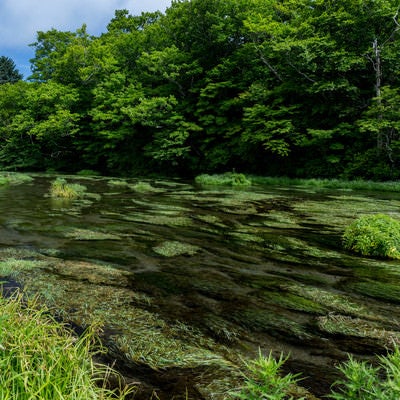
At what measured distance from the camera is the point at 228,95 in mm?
29188

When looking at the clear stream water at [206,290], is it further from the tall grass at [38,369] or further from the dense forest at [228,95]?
the dense forest at [228,95]

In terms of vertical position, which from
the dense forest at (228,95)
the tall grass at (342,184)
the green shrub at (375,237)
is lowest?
the green shrub at (375,237)

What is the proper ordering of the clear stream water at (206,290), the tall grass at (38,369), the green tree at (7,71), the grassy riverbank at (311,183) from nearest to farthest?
the tall grass at (38,369)
the clear stream water at (206,290)
the grassy riverbank at (311,183)
the green tree at (7,71)

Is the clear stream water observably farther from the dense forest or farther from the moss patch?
the dense forest

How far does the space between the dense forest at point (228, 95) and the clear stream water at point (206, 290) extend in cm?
1560

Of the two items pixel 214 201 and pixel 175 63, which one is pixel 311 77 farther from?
pixel 214 201

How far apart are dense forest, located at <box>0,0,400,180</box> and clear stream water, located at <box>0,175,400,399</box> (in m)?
15.6

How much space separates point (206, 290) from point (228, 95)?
26.8m

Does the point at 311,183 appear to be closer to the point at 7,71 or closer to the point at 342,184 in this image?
the point at 342,184

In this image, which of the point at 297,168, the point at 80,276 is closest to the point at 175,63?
the point at 297,168

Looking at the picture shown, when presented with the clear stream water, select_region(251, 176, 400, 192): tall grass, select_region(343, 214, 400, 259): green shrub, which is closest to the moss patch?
the clear stream water

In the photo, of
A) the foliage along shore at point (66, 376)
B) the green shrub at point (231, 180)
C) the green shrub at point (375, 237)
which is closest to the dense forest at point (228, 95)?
the green shrub at point (231, 180)

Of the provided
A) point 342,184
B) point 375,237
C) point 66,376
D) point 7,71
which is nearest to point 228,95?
point 342,184

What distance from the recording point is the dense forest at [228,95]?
70.0ft
